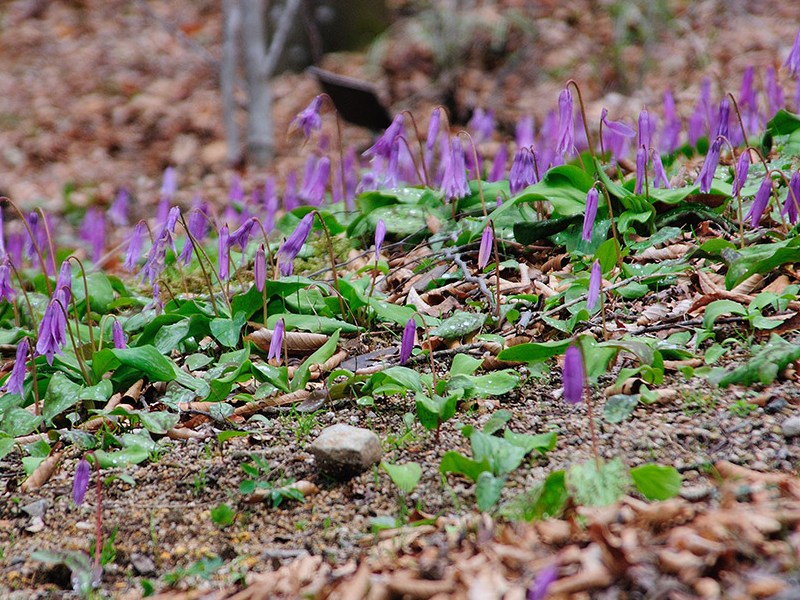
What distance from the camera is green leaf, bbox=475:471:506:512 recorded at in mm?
1700

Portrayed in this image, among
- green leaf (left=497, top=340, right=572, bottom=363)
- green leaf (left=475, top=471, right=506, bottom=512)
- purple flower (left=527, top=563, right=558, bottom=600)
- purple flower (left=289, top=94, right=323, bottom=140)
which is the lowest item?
green leaf (left=475, top=471, right=506, bottom=512)

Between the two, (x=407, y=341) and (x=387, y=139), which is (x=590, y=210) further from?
(x=387, y=139)

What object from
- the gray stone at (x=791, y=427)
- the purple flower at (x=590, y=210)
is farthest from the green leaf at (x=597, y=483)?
the purple flower at (x=590, y=210)

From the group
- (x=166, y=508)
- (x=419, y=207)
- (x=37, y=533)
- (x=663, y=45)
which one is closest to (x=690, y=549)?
(x=166, y=508)

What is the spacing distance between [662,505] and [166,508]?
114 centimetres

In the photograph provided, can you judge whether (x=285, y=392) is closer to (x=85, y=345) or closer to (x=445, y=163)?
(x=85, y=345)

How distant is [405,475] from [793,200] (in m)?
1.57

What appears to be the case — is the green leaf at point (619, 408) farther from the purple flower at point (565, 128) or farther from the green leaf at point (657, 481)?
the purple flower at point (565, 128)

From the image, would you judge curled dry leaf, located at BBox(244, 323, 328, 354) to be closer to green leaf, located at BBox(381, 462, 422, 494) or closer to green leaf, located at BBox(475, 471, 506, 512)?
green leaf, located at BBox(381, 462, 422, 494)

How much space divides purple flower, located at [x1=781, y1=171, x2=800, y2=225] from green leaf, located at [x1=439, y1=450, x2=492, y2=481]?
4.62 feet

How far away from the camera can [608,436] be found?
1.95 metres

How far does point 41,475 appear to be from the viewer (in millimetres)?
2162

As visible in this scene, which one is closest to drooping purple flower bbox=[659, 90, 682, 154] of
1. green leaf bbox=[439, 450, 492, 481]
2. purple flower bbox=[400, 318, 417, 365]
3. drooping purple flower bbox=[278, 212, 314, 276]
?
drooping purple flower bbox=[278, 212, 314, 276]

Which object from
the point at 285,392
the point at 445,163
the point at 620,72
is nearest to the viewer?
the point at 285,392
